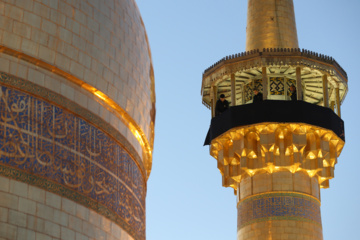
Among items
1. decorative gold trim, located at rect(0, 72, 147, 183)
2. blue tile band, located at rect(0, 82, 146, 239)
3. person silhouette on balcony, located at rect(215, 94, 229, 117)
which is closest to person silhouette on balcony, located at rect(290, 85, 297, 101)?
person silhouette on balcony, located at rect(215, 94, 229, 117)

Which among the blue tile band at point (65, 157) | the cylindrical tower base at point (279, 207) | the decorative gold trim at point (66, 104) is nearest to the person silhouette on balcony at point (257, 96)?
the cylindrical tower base at point (279, 207)

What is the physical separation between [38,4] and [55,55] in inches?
17.3

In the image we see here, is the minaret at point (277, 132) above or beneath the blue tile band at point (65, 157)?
above

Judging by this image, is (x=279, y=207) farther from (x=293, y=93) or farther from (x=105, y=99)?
(x=105, y=99)

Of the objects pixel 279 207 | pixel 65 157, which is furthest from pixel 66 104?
pixel 279 207

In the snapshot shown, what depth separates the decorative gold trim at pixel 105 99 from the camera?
6.39 meters

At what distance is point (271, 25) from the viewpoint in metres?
14.0

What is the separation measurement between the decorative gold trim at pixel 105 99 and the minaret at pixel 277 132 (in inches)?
178

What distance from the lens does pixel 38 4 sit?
6754 millimetres

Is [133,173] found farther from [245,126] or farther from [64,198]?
[245,126]

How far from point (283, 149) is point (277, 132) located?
0.30m

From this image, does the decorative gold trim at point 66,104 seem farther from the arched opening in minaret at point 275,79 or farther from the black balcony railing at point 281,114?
the arched opening in minaret at point 275,79

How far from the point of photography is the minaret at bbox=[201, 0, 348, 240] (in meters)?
12.5

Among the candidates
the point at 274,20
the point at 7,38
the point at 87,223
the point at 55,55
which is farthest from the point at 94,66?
the point at 274,20
